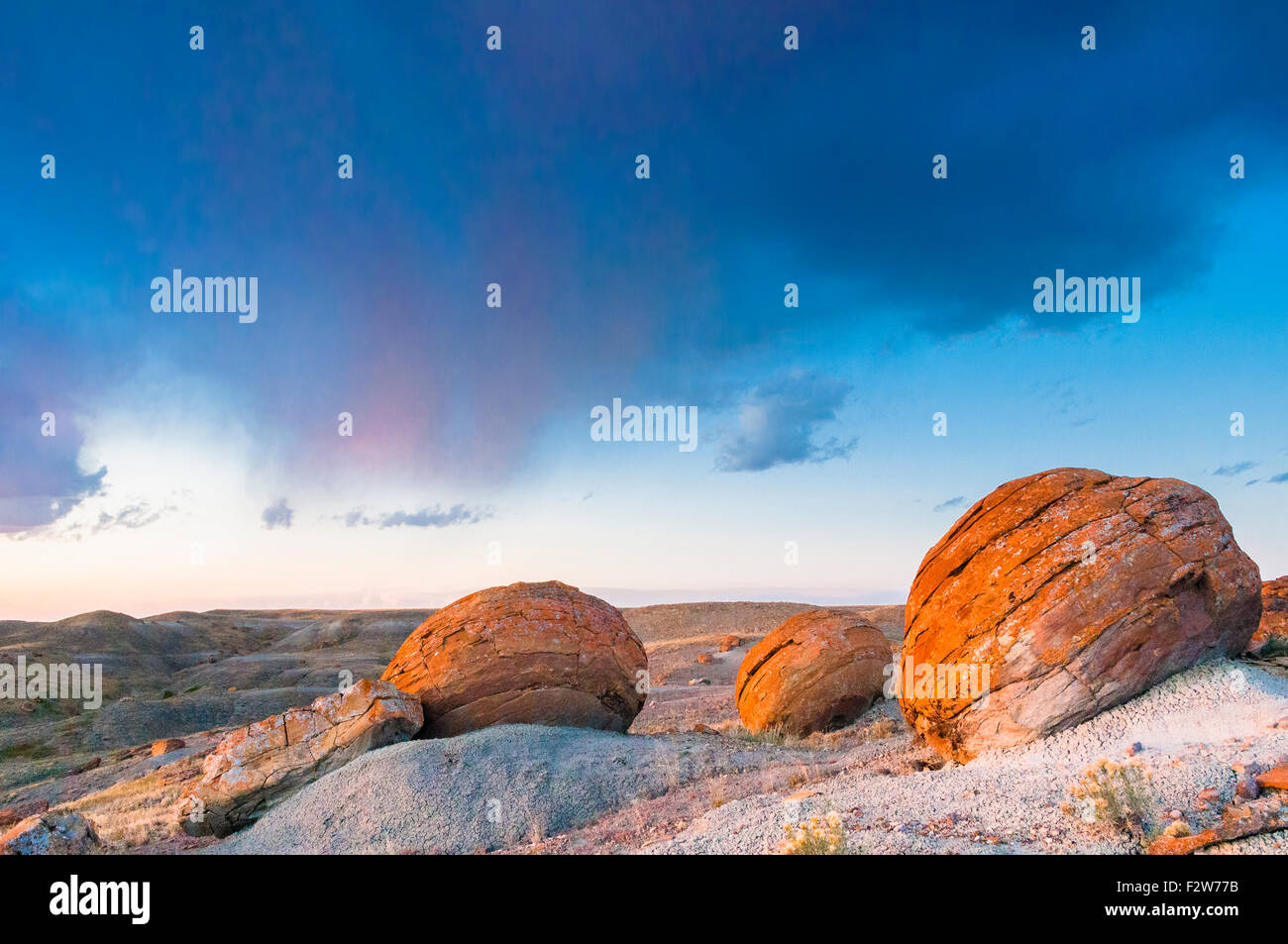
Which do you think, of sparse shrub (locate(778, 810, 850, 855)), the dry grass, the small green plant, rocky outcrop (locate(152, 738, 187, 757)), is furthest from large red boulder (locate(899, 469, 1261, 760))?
rocky outcrop (locate(152, 738, 187, 757))

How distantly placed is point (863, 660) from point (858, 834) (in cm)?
1135

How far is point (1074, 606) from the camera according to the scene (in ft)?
33.4

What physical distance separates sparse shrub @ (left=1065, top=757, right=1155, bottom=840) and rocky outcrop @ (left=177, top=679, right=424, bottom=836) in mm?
11465

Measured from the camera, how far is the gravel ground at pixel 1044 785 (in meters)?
6.84

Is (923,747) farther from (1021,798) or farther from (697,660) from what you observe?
(697,660)

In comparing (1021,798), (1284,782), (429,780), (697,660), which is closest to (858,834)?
(1021,798)

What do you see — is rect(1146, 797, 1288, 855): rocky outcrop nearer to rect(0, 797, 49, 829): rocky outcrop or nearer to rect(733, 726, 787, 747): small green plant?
rect(733, 726, 787, 747): small green plant

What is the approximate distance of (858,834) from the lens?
285 inches

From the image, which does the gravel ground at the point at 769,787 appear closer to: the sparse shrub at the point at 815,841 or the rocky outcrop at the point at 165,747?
the sparse shrub at the point at 815,841

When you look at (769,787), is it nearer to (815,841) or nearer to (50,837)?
(815,841)

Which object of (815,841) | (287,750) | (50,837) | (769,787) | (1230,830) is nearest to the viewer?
(815,841)

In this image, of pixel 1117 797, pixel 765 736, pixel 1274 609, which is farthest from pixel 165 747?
pixel 1274 609

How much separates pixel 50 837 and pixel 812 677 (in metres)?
14.3
